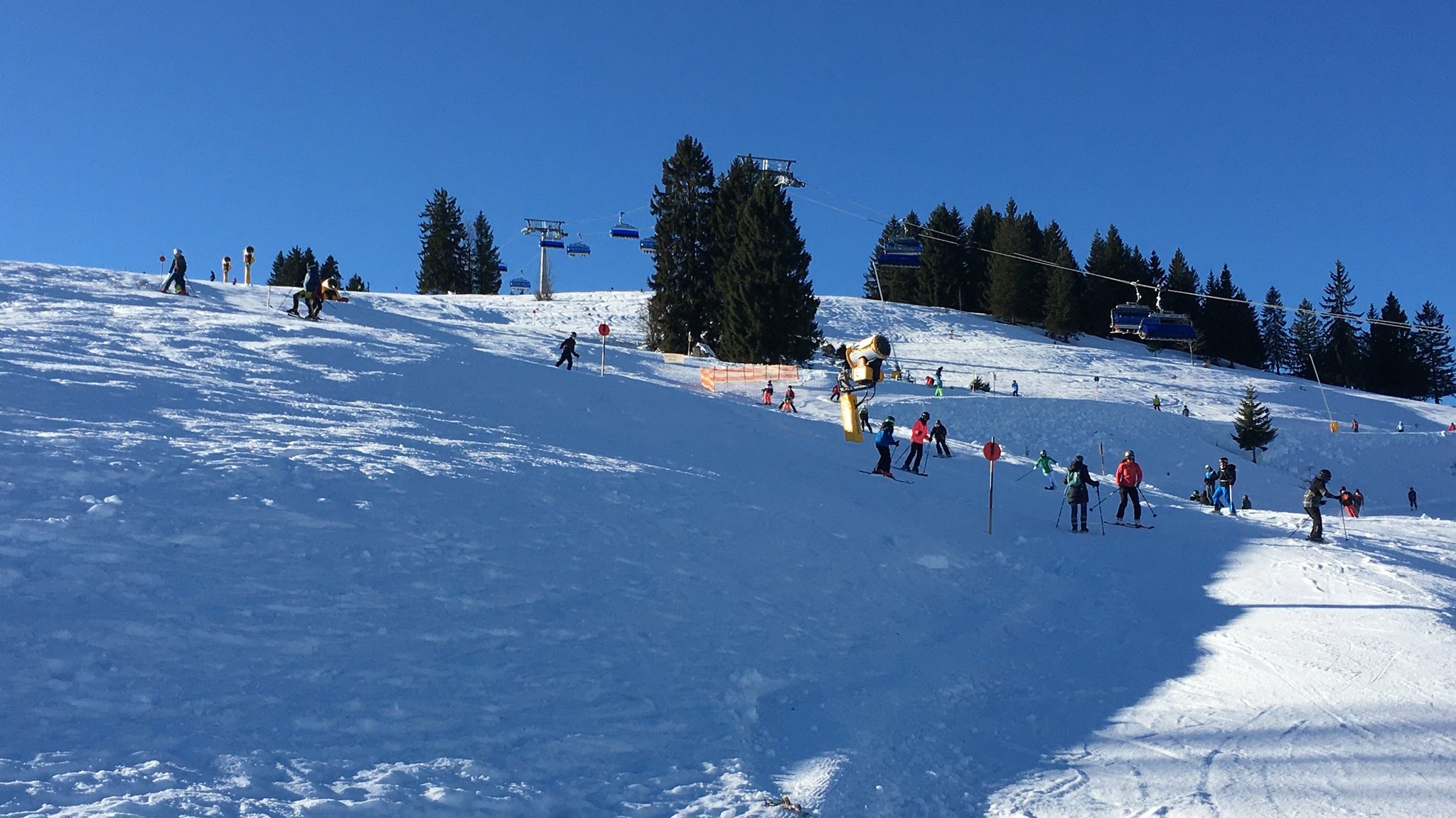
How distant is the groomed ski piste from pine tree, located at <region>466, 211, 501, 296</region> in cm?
8163

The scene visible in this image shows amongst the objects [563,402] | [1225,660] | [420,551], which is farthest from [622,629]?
[563,402]

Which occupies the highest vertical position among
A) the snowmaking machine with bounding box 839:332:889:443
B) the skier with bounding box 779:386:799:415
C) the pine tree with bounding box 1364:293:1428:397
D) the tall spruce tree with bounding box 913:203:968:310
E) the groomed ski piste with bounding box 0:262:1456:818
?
the tall spruce tree with bounding box 913:203:968:310

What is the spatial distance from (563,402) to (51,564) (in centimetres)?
1444

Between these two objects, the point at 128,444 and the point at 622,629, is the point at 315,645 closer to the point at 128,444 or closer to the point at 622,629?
the point at 622,629

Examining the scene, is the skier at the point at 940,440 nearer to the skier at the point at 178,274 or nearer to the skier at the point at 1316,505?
the skier at the point at 1316,505

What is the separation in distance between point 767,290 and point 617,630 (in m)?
37.6

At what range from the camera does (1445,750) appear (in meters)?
7.42

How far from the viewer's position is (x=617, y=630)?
30.0ft

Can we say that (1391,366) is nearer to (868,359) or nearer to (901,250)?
(901,250)

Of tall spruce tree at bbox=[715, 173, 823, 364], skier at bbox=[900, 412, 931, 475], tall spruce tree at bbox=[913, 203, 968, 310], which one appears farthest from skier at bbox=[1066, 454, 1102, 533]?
tall spruce tree at bbox=[913, 203, 968, 310]

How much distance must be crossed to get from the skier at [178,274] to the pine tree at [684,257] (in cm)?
2377

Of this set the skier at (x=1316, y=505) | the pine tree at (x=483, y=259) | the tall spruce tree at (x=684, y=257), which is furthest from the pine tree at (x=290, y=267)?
the skier at (x=1316, y=505)

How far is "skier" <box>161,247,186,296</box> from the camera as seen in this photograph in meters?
30.5

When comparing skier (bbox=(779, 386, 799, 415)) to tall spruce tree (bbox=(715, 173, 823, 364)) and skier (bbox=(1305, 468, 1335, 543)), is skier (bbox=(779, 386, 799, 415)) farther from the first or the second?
skier (bbox=(1305, 468, 1335, 543))
